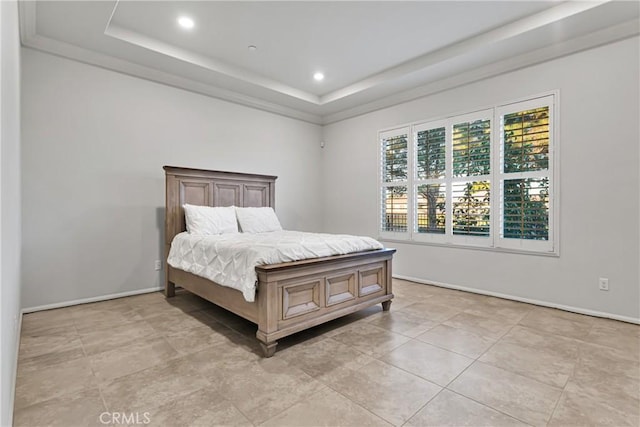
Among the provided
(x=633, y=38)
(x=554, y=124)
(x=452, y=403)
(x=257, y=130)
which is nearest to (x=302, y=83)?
(x=257, y=130)

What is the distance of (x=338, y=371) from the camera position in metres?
2.10

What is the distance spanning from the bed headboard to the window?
6.42 feet

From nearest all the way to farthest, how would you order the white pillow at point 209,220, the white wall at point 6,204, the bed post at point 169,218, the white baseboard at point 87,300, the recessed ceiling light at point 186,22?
the white wall at point 6,204 → the recessed ceiling light at point 186,22 → the white baseboard at point 87,300 → the white pillow at point 209,220 → the bed post at point 169,218

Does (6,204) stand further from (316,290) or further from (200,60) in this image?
(200,60)

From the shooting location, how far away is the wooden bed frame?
2.37 metres

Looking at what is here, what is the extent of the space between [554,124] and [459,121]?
1.07 m

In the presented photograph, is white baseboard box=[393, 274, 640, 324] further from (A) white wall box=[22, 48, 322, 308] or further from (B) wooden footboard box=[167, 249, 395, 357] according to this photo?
(A) white wall box=[22, 48, 322, 308]

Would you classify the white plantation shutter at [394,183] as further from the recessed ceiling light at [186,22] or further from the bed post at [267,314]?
the recessed ceiling light at [186,22]

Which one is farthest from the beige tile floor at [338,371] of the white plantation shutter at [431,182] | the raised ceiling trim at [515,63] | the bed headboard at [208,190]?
the raised ceiling trim at [515,63]

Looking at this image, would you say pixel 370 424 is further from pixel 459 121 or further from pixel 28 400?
pixel 459 121

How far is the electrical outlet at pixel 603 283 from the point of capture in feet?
10.2

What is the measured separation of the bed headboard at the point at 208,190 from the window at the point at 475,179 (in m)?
1.96

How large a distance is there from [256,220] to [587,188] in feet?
12.5

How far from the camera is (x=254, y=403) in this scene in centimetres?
176
